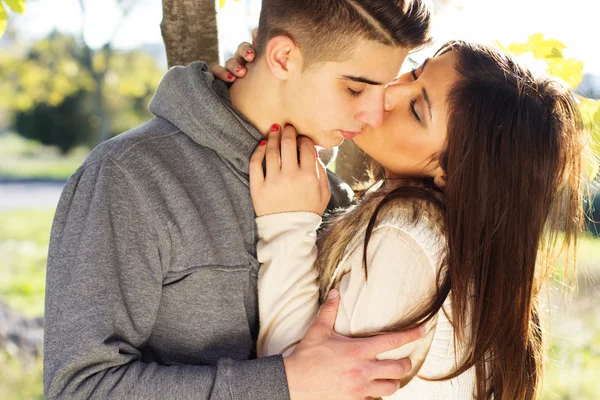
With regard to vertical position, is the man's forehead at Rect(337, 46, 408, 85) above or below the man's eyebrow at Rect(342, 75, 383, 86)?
above

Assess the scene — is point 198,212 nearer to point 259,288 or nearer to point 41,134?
point 259,288

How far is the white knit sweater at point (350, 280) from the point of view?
1.91 metres

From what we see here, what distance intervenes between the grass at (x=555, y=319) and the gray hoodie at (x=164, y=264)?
116 cm

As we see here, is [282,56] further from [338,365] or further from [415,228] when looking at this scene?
[338,365]

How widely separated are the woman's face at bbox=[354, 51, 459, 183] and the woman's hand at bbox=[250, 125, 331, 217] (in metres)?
0.27

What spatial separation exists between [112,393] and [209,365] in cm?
30

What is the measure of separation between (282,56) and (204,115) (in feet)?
1.03

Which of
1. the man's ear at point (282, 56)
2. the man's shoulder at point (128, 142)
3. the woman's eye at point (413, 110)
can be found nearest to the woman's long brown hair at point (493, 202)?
the woman's eye at point (413, 110)

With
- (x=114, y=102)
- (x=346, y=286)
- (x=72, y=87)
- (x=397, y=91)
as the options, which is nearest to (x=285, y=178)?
(x=346, y=286)

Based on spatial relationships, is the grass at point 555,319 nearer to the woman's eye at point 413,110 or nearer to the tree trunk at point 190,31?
the woman's eye at point 413,110

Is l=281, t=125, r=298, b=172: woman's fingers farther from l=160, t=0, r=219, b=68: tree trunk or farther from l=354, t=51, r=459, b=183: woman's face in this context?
l=160, t=0, r=219, b=68: tree trunk

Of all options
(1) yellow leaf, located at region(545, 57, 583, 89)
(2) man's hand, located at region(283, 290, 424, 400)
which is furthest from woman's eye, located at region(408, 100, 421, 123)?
(2) man's hand, located at region(283, 290, 424, 400)

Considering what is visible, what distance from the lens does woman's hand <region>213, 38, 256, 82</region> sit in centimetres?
214

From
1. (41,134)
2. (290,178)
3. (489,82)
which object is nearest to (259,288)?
(290,178)
